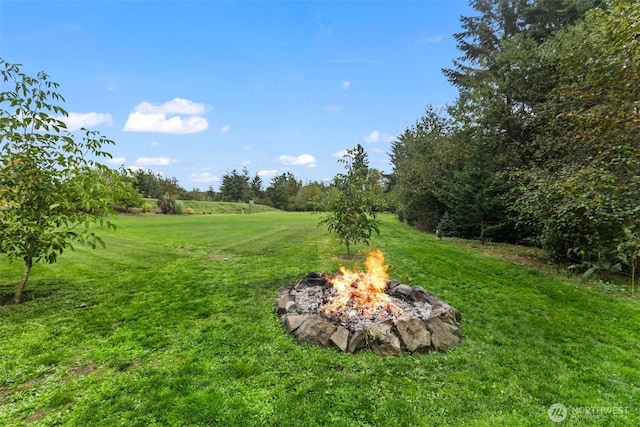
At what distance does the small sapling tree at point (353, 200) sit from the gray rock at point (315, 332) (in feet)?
13.6

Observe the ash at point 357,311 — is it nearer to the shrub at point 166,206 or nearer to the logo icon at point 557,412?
the logo icon at point 557,412

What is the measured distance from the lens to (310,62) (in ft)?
46.7

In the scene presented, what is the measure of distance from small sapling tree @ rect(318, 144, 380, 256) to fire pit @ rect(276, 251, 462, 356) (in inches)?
94.6

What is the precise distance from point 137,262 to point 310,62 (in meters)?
12.2

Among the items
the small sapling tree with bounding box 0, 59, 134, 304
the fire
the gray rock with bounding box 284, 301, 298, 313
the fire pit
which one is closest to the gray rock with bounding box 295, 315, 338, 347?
the fire pit

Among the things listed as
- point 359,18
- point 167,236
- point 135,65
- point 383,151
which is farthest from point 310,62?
point 383,151

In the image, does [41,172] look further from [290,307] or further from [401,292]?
[401,292]

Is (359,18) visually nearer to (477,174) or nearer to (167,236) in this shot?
(477,174)

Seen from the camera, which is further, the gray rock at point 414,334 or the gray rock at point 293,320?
the gray rock at point 293,320

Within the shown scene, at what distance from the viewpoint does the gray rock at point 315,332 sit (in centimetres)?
361

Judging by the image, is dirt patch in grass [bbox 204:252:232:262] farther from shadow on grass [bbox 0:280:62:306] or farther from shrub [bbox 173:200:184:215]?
shrub [bbox 173:200:184:215]

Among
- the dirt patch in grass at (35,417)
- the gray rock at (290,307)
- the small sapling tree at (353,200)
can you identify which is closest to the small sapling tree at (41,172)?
the dirt patch in grass at (35,417)

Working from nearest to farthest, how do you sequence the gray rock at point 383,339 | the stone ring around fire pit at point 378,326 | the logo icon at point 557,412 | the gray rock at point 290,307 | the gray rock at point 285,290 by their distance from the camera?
the logo icon at point 557,412 → the gray rock at point 383,339 → the stone ring around fire pit at point 378,326 → the gray rock at point 290,307 → the gray rock at point 285,290

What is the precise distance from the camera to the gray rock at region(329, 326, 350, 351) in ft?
11.5
